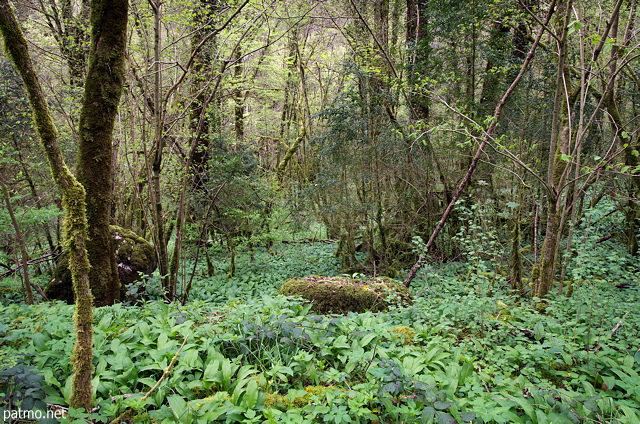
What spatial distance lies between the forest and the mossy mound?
0.03 meters

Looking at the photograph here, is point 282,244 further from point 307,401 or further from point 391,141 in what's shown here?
point 307,401

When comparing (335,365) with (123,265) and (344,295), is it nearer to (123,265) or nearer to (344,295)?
(344,295)

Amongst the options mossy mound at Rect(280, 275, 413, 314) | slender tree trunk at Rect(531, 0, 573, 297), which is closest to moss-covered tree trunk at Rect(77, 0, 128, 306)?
mossy mound at Rect(280, 275, 413, 314)

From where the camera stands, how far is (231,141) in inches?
367

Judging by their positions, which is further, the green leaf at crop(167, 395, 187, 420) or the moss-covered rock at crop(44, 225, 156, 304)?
the moss-covered rock at crop(44, 225, 156, 304)

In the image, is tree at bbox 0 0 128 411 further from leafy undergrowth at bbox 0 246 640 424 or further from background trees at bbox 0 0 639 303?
background trees at bbox 0 0 639 303

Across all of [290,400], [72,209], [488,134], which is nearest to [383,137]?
[488,134]

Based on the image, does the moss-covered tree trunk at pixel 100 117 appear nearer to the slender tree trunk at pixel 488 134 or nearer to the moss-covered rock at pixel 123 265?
the moss-covered rock at pixel 123 265

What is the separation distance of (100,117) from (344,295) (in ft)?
11.7

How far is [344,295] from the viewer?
186 inches

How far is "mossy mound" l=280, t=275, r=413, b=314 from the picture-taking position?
4652mm

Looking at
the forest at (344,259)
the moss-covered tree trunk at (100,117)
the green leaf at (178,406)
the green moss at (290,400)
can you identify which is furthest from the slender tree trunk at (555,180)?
the moss-covered tree trunk at (100,117)

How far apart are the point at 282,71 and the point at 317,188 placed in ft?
19.8

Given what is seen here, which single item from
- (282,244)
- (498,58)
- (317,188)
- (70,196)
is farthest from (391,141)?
(70,196)
